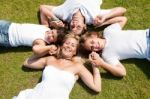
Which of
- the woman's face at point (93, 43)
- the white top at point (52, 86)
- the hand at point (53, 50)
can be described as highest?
the woman's face at point (93, 43)

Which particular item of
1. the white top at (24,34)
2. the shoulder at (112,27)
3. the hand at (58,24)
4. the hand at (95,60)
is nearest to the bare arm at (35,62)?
the white top at (24,34)

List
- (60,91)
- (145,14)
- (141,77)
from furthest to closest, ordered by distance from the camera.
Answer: (145,14), (141,77), (60,91)

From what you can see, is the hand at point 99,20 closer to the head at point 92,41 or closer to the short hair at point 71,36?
the head at point 92,41

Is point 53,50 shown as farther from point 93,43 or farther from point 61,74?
point 93,43

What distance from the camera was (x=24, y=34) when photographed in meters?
4.80

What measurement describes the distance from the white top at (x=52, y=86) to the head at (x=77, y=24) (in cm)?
54

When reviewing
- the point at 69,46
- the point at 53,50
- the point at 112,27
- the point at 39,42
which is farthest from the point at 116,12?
the point at 39,42

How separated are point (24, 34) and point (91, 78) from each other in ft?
3.30

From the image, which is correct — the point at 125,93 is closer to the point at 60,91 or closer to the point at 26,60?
the point at 60,91

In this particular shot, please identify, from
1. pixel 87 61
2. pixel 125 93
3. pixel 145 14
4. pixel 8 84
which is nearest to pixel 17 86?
pixel 8 84

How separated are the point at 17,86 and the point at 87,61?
0.90 meters

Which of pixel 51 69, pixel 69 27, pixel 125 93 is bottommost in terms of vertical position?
pixel 125 93

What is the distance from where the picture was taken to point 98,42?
4.57m

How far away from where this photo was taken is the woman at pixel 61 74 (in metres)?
4.34
